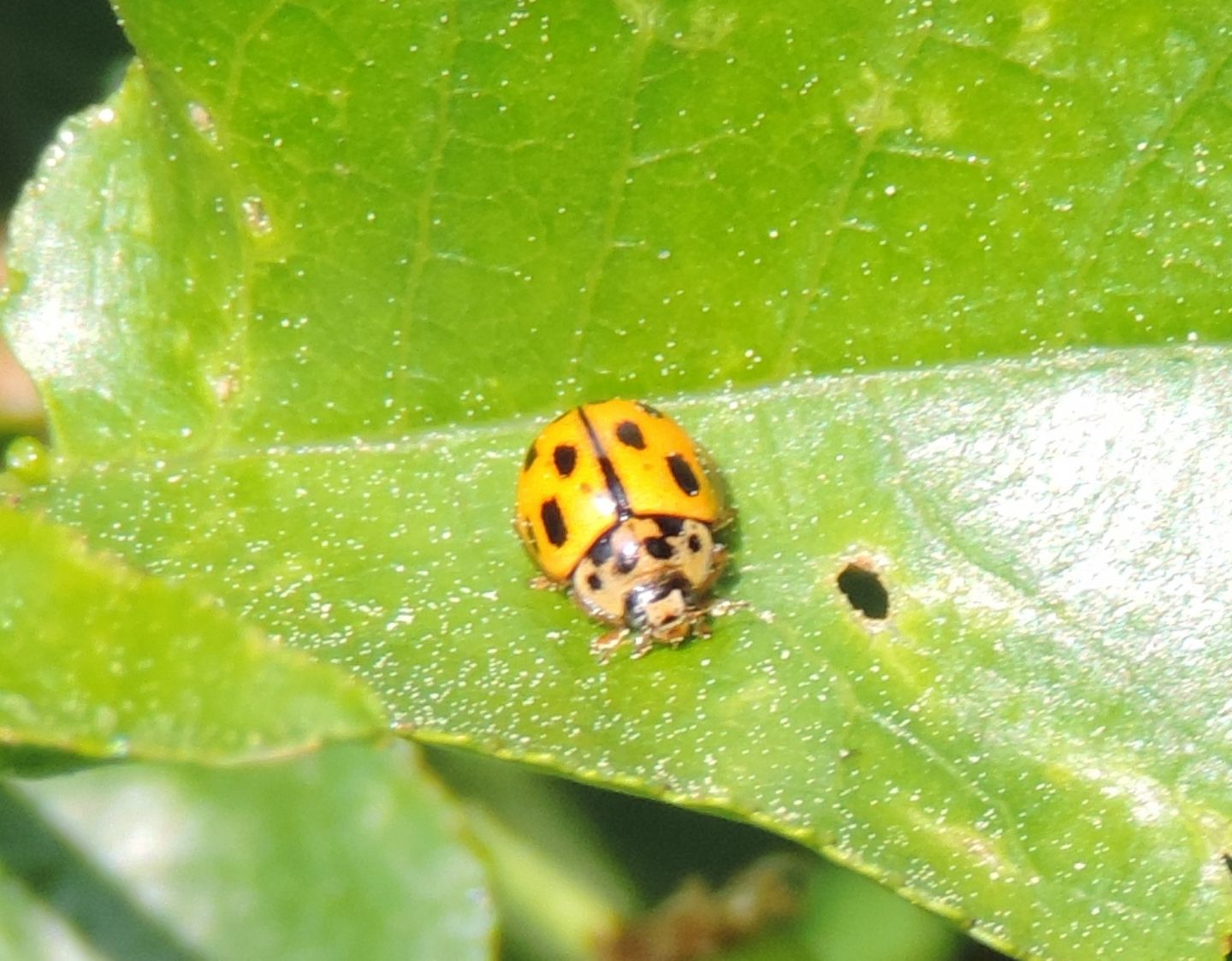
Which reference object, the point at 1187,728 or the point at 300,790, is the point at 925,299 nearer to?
the point at 1187,728

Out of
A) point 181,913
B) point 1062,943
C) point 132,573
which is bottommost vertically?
point 1062,943

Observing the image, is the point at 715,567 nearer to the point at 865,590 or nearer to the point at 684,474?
the point at 684,474

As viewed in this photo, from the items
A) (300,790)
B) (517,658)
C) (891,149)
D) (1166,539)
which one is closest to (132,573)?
(517,658)

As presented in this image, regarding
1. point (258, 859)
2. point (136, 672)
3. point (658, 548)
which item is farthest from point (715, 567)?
point (258, 859)

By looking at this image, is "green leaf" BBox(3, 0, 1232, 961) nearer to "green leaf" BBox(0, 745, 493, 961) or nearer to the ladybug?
the ladybug

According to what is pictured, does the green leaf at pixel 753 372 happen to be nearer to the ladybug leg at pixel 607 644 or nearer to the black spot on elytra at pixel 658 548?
the ladybug leg at pixel 607 644

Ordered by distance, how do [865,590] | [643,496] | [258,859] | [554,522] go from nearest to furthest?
[865,590], [554,522], [643,496], [258,859]

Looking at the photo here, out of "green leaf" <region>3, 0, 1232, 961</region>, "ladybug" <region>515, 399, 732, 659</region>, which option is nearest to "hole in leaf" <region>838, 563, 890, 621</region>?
"green leaf" <region>3, 0, 1232, 961</region>

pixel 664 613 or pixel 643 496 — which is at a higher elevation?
pixel 643 496
